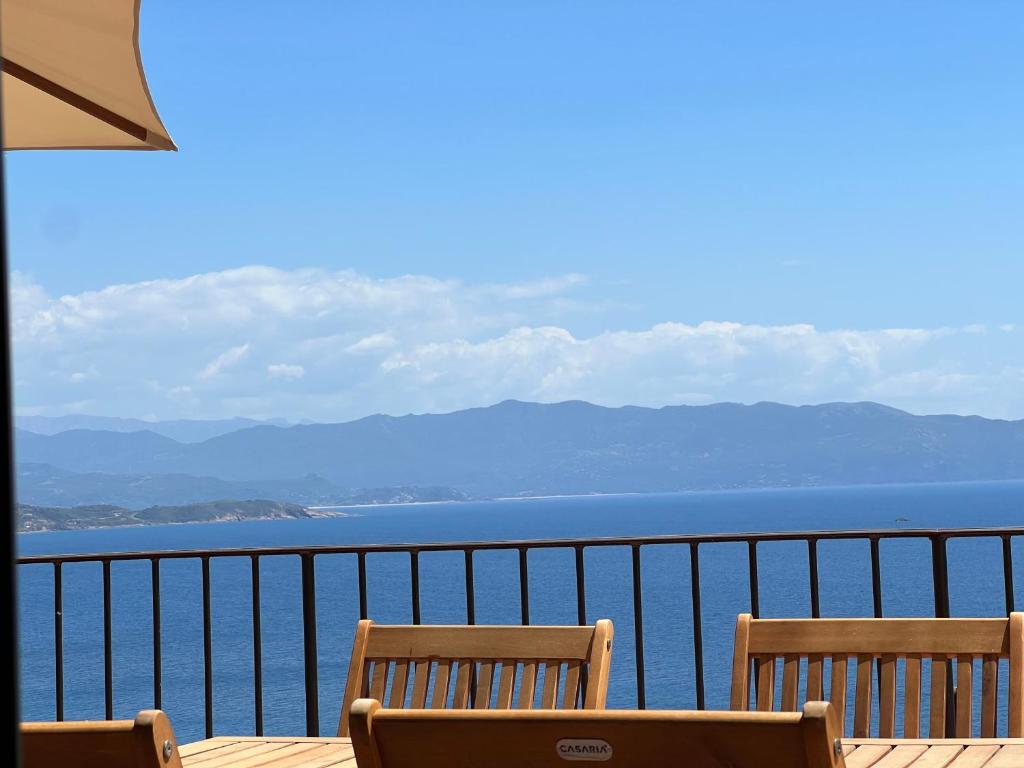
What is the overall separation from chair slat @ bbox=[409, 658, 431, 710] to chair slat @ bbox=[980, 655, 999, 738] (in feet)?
3.87

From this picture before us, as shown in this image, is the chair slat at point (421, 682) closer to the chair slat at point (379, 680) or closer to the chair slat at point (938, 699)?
the chair slat at point (379, 680)

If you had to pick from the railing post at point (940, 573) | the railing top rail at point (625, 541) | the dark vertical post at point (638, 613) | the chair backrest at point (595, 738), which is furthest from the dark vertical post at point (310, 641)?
the chair backrest at point (595, 738)

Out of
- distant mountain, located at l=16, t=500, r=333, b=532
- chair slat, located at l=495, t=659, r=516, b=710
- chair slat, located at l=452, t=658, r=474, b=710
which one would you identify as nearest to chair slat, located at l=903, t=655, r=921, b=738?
chair slat, located at l=495, t=659, r=516, b=710

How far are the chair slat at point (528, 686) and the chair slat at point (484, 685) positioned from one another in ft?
0.23

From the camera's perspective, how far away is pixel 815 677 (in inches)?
105

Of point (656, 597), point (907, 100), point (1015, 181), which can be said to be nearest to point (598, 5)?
point (907, 100)

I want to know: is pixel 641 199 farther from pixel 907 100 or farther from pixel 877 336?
pixel 877 336

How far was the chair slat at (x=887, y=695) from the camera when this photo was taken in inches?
103

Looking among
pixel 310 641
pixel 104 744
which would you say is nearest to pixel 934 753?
pixel 104 744

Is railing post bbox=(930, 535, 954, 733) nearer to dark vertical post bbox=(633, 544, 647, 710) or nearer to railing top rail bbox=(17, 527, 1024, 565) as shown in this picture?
railing top rail bbox=(17, 527, 1024, 565)

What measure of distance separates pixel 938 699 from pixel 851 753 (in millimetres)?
404

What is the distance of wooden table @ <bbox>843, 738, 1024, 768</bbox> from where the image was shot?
7.18ft

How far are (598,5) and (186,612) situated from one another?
86.3m

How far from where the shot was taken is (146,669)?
2351 inches
